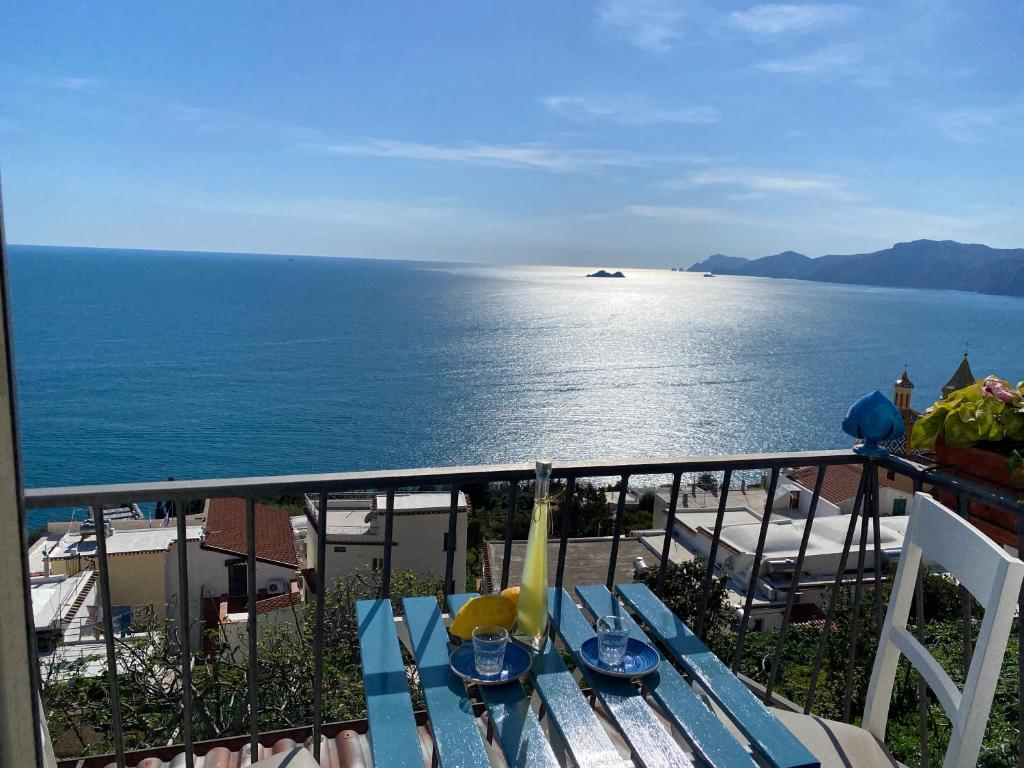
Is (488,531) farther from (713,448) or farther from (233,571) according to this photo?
(713,448)

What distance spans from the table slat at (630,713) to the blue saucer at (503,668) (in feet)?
0.38

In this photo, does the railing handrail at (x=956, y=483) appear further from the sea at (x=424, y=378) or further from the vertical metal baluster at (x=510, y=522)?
the sea at (x=424, y=378)

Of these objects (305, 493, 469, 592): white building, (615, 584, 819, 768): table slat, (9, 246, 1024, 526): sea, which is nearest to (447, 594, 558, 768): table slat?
(615, 584, 819, 768): table slat

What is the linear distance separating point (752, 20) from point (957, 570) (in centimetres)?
1323

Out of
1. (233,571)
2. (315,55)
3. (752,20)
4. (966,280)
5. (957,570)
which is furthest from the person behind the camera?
(966,280)

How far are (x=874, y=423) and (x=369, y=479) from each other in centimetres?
148

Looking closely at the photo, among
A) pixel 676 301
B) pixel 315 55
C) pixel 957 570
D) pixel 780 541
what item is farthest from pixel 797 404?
pixel 676 301

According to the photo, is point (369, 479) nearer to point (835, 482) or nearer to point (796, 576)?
point (796, 576)

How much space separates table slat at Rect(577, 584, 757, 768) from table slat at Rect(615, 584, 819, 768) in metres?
0.03

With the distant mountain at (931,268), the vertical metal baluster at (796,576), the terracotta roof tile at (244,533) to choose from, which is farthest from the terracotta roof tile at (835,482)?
the distant mountain at (931,268)

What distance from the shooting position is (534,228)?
3135 inches

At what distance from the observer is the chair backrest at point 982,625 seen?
A: 1.29m

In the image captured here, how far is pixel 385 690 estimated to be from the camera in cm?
128

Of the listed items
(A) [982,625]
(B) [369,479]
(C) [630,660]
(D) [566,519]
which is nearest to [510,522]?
(D) [566,519]
